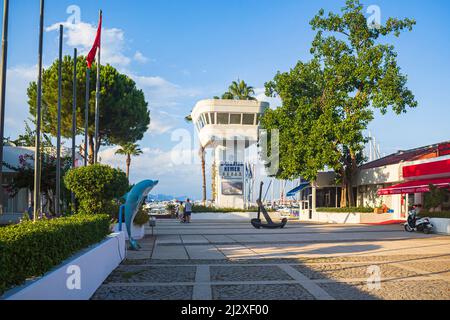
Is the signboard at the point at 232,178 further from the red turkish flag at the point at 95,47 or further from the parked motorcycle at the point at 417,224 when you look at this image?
the red turkish flag at the point at 95,47

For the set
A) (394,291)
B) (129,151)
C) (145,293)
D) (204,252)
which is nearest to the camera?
(145,293)

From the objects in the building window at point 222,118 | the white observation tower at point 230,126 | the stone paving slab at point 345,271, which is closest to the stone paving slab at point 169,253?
the stone paving slab at point 345,271

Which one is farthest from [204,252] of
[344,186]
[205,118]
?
[205,118]

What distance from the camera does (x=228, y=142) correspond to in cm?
4309

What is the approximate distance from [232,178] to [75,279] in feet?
112

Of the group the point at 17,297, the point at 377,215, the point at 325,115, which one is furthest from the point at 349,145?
the point at 17,297

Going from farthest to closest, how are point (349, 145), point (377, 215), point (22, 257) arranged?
point (377, 215) → point (349, 145) → point (22, 257)

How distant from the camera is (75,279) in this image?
6.47m

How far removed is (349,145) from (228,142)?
47.1ft

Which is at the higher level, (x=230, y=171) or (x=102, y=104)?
(x=102, y=104)

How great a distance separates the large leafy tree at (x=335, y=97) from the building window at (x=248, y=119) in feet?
22.7

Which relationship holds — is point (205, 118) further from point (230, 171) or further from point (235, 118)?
point (230, 171)

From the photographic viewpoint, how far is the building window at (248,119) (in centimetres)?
4309
